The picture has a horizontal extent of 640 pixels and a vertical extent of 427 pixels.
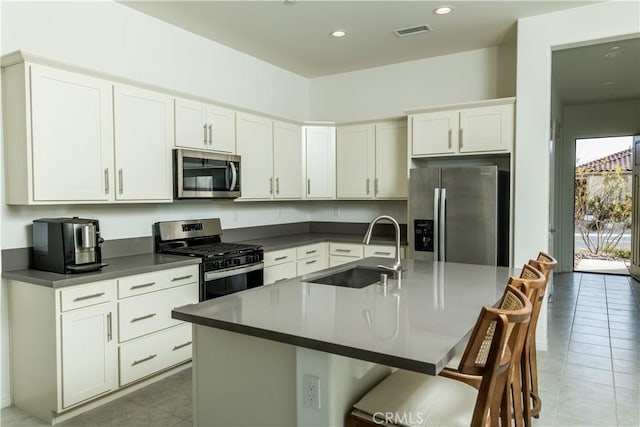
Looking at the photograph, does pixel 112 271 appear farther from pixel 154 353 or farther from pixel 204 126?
pixel 204 126

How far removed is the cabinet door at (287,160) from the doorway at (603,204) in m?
5.48

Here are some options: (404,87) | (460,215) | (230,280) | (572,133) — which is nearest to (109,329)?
(230,280)

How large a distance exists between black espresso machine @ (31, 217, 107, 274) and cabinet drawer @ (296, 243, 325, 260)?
2.11 m

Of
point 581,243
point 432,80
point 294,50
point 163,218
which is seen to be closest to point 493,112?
point 432,80

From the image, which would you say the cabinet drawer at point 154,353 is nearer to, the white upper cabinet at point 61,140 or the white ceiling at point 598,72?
the white upper cabinet at point 61,140

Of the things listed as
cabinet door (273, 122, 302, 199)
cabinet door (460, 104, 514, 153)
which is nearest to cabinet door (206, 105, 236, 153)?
cabinet door (273, 122, 302, 199)

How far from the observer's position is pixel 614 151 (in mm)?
7742

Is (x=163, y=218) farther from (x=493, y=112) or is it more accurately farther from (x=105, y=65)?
(x=493, y=112)

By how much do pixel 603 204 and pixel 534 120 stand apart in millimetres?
5754

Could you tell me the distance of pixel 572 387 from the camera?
302 cm

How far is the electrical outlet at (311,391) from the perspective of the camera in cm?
149

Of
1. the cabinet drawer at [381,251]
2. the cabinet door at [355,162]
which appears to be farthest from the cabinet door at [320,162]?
the cabinet drawer at [381,251]

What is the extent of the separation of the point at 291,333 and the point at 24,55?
92.9 inches

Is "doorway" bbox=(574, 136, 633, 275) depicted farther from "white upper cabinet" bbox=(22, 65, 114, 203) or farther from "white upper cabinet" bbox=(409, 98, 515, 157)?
"white upper cabinet" bbox=(22, 65, 114, 203)
